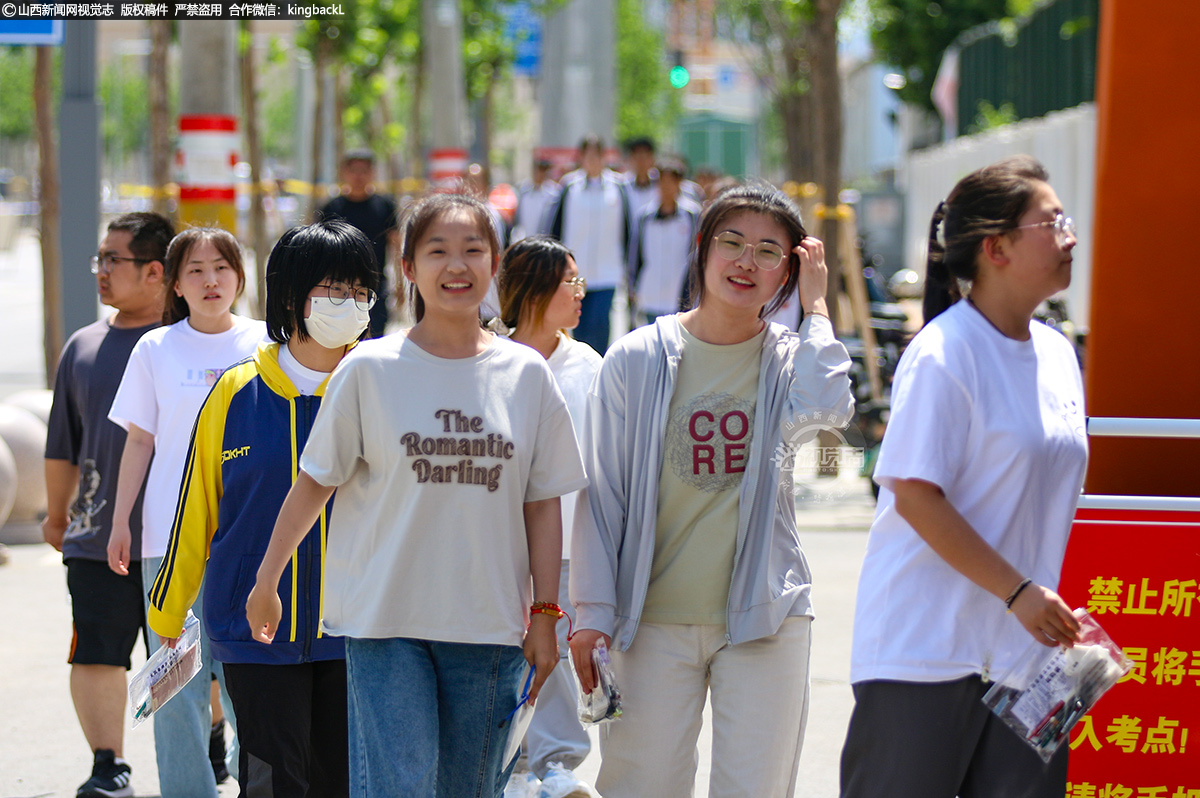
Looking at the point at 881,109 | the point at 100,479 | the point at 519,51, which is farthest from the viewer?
the point at 881,109

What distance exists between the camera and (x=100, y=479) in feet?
16.3

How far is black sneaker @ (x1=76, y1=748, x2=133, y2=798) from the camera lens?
495 centimetres

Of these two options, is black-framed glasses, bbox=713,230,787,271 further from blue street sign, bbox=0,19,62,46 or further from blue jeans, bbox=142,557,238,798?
blue street sign, bbox=0,19,62,46

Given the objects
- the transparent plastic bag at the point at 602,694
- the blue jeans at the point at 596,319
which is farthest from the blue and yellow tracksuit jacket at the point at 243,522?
the blue jeans at the point at 596,319

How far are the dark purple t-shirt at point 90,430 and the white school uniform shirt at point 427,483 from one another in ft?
5.81

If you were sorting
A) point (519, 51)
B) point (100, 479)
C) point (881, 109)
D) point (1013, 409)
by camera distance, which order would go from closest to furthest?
1. point (1013, 409)
2. point (100, 479)
3. point (519, 51)
4. point (881, 109)

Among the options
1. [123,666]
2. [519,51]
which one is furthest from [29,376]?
[519,51]

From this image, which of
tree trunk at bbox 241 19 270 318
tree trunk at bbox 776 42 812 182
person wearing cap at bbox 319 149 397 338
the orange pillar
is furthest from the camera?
tree trunk at bbox 776 42 812 182

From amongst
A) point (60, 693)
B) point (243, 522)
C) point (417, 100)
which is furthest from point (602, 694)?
point (417, 100)

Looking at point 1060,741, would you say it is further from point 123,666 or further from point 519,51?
point 519,51

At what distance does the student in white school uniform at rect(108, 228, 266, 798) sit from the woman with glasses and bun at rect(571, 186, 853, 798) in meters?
1.49

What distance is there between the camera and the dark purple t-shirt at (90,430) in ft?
16.2


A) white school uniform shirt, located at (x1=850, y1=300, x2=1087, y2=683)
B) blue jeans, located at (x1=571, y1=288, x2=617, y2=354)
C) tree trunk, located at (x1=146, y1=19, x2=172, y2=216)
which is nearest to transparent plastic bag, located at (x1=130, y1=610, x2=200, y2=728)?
white school uniform shirt, located at (x1=850, y1=300, x2=1087, y2=683)

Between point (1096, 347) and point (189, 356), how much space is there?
269 centimetres
